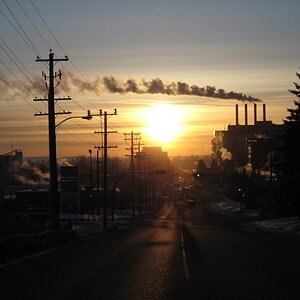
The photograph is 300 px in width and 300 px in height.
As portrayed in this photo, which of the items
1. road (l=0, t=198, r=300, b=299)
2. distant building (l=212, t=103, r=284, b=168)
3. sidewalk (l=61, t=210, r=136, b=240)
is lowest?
sidewalk (l=61, t=210, r=136, b=240)

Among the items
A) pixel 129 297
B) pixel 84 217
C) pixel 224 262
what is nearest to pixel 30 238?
pixel 224 262

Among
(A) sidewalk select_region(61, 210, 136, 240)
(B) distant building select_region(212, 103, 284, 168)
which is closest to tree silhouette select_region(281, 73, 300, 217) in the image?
(A) sidewalk select_region(61, 210, 136, 240)

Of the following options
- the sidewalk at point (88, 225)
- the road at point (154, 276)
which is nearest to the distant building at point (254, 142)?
the sidewalk at point (88, 225)

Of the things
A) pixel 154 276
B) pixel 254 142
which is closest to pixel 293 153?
pixel 154 276

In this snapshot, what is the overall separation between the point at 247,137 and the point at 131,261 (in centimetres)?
16567

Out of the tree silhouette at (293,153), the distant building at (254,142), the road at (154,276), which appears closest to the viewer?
the road at (154,276)

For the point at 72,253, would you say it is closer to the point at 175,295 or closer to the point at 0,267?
the point at 0,267

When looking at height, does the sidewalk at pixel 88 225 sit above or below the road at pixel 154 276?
below

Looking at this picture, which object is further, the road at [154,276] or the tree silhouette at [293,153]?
the tree silhouette at [293,153]

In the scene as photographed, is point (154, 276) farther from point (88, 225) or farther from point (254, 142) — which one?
point (254, 142)

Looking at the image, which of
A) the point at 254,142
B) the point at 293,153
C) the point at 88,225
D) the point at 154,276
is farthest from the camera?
the point at 254,142

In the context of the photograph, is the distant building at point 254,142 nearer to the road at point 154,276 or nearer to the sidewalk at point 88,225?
the sidewalk at point 88,225

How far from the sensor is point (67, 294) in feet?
46.7

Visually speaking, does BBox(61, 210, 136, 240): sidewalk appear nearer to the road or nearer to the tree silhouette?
the tree silhouette
